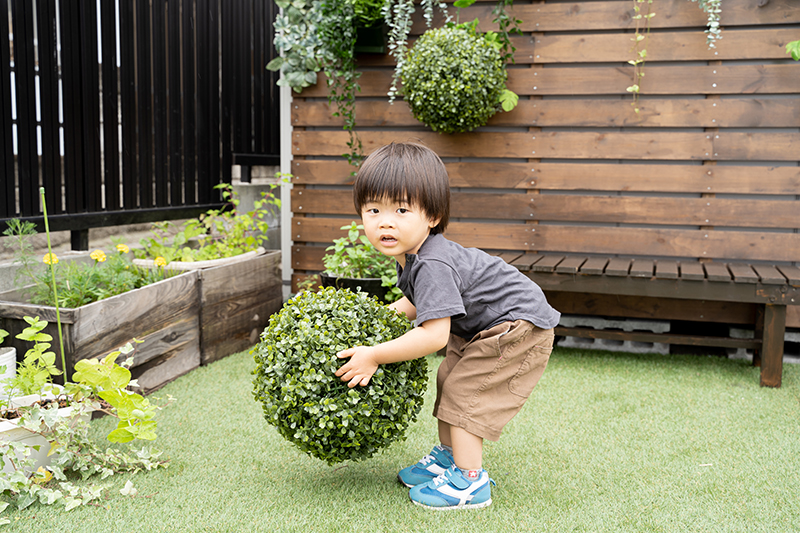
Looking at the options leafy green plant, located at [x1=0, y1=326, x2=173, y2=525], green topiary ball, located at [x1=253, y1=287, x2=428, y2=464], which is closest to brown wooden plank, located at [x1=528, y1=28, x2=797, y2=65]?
green topiary ball, located at [x1=253, y1=287, x2=428, y2=464]

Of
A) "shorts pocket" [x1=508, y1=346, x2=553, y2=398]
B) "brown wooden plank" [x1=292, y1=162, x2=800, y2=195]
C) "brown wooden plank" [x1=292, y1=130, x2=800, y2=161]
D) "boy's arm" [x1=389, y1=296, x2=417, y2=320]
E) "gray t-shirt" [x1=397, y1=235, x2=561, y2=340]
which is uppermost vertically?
"brown wooden plank" [x1=292, y1=130, x2=800, y2=161]

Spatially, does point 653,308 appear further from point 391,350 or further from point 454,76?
point 391,350

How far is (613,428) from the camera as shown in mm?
2672

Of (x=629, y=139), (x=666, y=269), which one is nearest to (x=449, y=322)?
(x=666, y=269)

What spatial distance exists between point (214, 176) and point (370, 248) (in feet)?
5.58

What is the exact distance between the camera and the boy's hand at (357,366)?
5.75 ft

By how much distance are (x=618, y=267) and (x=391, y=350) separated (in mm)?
2113

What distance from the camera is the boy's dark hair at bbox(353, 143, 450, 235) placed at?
1.78 metres

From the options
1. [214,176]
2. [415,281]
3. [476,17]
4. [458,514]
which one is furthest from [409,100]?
[458,514]

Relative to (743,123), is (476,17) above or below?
above

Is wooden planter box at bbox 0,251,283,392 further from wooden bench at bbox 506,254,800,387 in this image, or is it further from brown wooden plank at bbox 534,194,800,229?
brown wooden plank at bbox 534,194,800,229

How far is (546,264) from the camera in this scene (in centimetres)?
351

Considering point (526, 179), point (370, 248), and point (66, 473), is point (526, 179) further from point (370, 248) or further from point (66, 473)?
point (66, 473)

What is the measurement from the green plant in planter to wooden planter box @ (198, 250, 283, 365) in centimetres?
143
